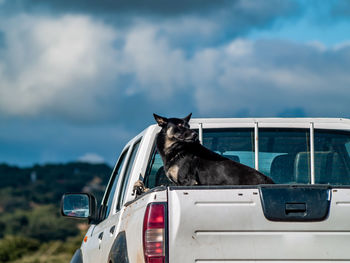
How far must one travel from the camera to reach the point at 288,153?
670cm

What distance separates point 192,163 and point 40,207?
4413 inches

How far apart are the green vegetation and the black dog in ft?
75.0

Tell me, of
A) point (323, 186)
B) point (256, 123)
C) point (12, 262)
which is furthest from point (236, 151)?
point (12, 262)

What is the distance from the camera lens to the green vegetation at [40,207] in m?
32.5

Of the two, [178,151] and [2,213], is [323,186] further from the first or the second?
[2,213]

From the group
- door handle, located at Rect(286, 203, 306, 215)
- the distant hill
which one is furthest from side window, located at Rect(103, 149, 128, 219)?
the distant hill

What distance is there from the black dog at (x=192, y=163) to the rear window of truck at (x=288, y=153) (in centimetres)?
20

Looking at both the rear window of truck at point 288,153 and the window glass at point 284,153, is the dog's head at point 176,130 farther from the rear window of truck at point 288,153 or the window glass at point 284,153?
the window glass at point 284,153

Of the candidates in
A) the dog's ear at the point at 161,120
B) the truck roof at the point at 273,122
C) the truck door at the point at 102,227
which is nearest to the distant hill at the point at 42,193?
the truck door at the point at 102,227

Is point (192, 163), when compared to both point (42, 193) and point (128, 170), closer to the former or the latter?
point (128, 170)

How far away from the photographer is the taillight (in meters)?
4.39

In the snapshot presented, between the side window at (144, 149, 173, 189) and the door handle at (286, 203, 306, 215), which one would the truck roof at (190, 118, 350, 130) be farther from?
the door handle at (286, 203, 306, 215)

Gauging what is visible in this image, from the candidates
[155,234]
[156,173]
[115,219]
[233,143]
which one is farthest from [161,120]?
[155,234]

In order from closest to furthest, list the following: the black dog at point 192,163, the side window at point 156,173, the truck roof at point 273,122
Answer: the black dog at point 192,163, the side window at point 156,173, the truck roof at point 273,122
